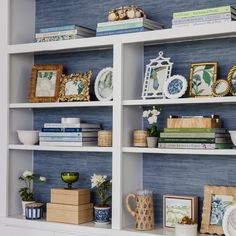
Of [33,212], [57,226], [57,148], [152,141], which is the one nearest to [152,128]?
[152,141]

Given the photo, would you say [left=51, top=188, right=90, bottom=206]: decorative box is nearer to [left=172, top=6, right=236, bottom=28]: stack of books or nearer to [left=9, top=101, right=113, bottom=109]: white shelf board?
[left=9, top=101, right=113, bottom=109]: white shelf board

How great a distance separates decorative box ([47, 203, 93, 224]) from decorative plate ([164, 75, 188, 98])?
2.72 feet

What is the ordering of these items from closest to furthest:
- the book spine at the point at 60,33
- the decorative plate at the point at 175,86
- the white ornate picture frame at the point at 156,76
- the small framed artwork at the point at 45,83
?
the decorative plate at the point at 175,86
the white ornate picture frame at the point at 156,76
the book spine at the point at 60,33
the small framed artwork at the point at 45,83

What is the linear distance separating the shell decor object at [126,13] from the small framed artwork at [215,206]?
39.4 inches

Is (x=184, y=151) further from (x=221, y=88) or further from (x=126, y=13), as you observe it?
(x=126, y=13)

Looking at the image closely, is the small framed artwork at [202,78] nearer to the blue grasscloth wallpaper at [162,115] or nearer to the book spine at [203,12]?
the blue grasscloth wallpaper at [162,115]

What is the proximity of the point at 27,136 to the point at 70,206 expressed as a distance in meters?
0.53

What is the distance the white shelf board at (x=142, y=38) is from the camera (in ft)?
8.23

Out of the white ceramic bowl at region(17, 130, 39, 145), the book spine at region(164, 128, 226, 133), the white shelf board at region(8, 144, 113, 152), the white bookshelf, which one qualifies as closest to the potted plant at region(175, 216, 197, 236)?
the white bookshelf

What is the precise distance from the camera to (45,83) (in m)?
3.18

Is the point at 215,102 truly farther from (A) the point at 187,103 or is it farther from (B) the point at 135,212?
(B) the point at 135,212

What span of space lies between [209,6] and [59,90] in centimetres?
102

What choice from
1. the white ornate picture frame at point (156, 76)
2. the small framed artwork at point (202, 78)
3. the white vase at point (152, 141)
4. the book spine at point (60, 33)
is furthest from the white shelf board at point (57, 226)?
the book spine at point (60, 33)

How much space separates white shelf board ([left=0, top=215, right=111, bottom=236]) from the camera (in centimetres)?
278
